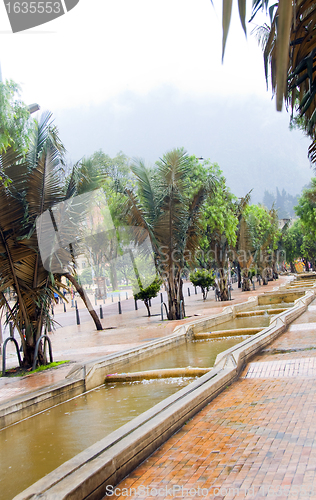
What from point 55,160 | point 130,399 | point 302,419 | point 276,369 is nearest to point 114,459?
point 302,419

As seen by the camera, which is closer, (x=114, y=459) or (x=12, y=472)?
(x=114, y=459)

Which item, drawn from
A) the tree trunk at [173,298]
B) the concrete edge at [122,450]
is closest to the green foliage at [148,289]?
the tree trunk at [173,298]

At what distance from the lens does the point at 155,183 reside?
17.3 metres

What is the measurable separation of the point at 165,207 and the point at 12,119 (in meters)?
8.41

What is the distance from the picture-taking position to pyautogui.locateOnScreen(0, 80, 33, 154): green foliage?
8281mm

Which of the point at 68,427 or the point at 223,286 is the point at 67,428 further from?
the point at 223,286

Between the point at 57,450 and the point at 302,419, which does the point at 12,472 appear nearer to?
the point at 57,450

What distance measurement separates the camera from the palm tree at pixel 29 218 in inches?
327

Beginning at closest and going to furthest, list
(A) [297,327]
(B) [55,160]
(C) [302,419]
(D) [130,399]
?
(C) [302,419], (D) [130,399], (B) [55,160], (A) [297,327]

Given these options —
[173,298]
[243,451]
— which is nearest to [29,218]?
[243,451]

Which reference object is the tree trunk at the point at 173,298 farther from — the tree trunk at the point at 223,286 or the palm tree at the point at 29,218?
the tree trunk at the point at 223,286

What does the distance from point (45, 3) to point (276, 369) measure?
240 inches

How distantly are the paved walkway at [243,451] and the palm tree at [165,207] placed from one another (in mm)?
11371

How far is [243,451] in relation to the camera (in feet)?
11.9
